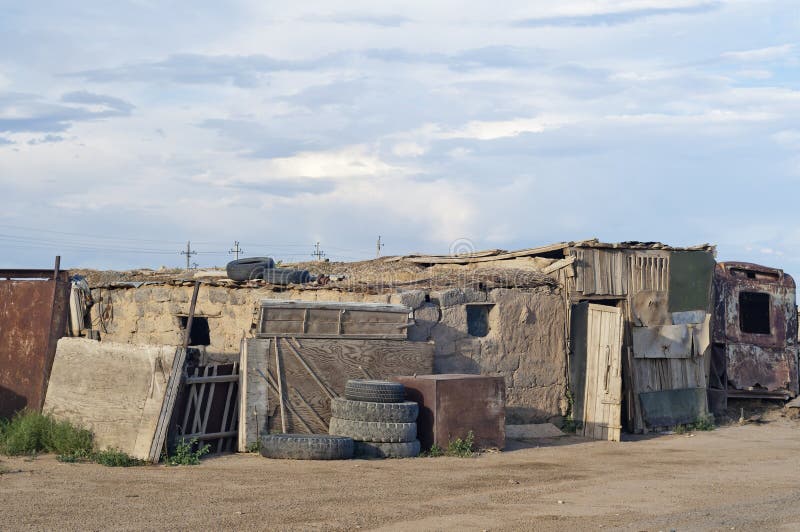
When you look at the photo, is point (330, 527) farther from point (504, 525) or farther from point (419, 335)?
point (419, 335)

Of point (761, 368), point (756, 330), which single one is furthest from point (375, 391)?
point (756, 330)

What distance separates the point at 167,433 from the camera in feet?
36.8

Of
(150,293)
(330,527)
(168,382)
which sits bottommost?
(330,527)

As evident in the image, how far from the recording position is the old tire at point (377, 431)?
1199 centimetres

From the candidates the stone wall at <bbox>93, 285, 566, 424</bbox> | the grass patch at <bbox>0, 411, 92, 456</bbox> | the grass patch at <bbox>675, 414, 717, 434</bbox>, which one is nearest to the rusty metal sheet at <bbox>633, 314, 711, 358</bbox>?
the grass patch at <bbox>675, 414, 717, 434</bbox>

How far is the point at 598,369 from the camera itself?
1542 cm

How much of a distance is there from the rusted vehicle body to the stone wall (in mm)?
4247

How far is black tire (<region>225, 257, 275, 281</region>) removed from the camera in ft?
50.5

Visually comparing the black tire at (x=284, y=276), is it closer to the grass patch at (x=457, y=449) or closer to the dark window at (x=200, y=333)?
the dark window at (x=200, y=333)

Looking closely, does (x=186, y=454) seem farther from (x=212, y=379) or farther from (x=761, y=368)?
(x=761, y=368)

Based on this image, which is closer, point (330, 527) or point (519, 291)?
point (330, 527)

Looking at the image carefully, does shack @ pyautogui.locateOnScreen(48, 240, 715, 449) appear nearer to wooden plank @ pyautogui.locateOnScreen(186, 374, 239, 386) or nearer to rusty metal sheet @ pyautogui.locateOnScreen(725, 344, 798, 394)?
wooden plank @ pyautogui.locateOnScreen(186, 374, 239, 386)

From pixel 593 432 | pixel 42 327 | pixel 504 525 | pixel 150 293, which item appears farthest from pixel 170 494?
pixel 593 432

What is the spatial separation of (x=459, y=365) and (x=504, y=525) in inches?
238
